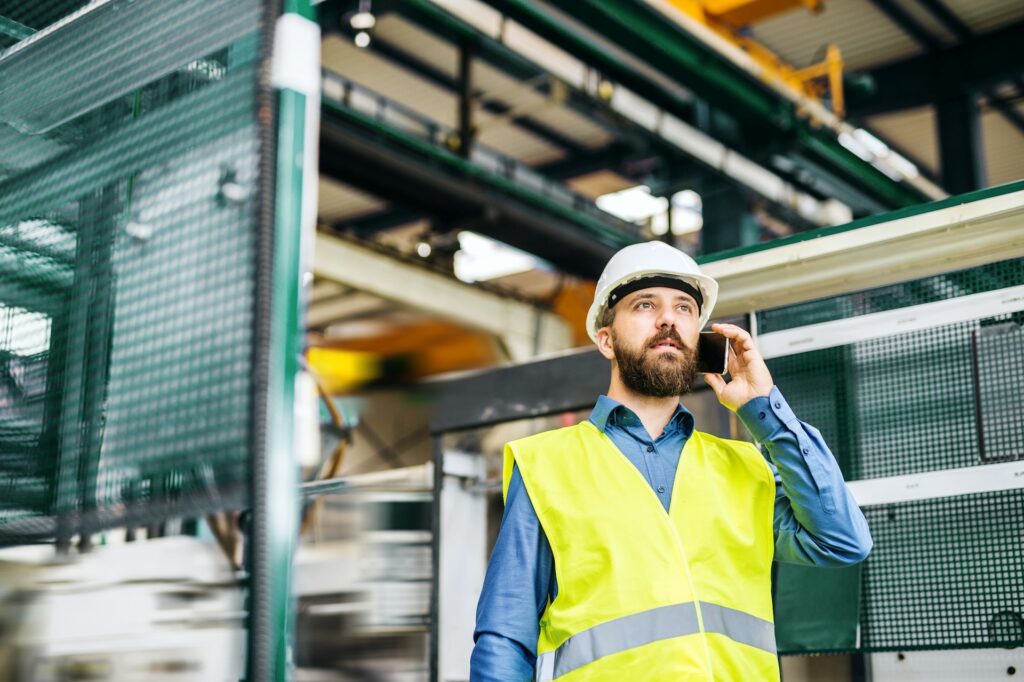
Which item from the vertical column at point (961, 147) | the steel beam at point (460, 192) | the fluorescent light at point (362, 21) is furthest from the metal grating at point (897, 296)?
the vertical column at point (961, 147)

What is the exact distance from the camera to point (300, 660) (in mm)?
6234

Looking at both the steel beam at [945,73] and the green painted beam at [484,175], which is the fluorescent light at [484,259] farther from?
the steel beam at [945,73]

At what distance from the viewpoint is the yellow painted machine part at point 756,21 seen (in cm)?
803

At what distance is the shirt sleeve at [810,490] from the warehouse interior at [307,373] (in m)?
0.68

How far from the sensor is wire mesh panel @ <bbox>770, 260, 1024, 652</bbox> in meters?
3.39

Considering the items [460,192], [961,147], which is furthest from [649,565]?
[961,147]

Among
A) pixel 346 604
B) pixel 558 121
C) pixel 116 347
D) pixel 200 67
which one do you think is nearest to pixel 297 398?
pixel 116 347

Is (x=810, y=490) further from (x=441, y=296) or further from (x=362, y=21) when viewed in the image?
(x=441, y=296)

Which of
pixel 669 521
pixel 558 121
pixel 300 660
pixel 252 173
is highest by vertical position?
pixel 558 121

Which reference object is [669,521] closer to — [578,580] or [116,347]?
[578,580]

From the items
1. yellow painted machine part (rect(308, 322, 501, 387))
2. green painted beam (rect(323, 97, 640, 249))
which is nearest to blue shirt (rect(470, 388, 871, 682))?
green painted beam (rect(323, 97, 640, 249))

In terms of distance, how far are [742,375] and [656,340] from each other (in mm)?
241

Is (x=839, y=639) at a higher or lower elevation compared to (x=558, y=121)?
lower

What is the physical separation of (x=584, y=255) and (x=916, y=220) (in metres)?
6.88
